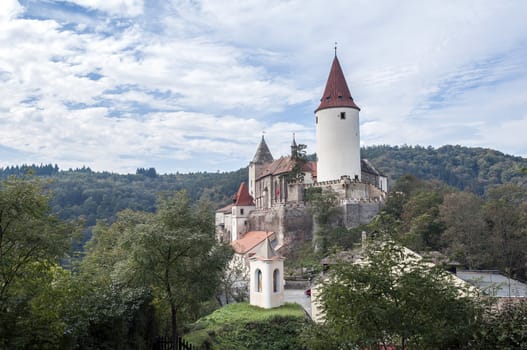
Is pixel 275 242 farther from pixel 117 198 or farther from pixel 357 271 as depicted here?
pixel 117 198

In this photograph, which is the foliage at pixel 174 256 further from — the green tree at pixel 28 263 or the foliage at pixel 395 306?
the foliage at pixel 395 306

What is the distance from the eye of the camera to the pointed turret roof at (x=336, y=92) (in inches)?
1885

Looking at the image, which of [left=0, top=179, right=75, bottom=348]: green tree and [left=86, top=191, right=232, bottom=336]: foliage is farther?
[left=86, top=191, right=232, bottom=336]: foliage

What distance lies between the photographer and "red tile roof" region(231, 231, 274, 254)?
45.4 metres

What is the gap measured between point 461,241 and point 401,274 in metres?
25.1

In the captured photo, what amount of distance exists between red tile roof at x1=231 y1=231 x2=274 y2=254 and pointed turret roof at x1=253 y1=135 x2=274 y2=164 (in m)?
16.8

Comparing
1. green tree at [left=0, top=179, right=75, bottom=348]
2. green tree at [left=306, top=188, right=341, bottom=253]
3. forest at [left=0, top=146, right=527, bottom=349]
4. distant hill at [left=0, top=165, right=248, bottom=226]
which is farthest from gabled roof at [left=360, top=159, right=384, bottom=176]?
green tree at [left=0, top=179, right=75, bottom=348]

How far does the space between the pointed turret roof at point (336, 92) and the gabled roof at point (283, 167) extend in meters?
6.80

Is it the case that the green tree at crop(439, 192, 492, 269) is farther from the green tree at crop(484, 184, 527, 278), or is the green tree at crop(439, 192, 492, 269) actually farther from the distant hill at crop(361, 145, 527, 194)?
the distant hill at crop(361, 145, 527, 194)

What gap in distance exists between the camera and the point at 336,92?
48188mm

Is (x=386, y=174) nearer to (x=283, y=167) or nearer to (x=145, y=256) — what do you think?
(x=283, y=167)

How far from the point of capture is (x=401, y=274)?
40.8 feet

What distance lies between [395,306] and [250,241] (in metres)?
37.4

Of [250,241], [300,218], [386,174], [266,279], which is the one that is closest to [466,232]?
[300,218]
